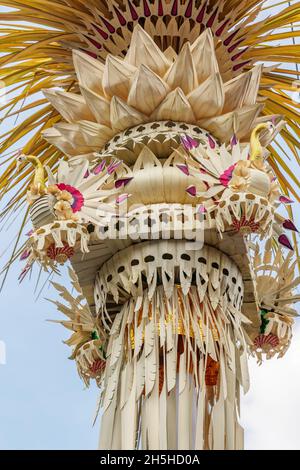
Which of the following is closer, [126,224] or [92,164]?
[126,224]

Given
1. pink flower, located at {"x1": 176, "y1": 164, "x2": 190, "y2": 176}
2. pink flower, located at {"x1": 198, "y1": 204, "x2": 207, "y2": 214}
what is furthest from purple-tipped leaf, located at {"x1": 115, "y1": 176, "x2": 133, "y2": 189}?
pink flower, located at {"x1": 198, "y1": 204, "x2": 207, "y2": 214}

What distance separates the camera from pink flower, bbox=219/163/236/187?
671 cm

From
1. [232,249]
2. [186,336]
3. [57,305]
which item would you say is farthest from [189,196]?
[57,305]

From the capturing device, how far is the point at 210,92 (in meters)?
7.35

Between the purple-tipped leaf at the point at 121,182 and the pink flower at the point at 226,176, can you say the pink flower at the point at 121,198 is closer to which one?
the purple-tipped leaf at the point at 121,182

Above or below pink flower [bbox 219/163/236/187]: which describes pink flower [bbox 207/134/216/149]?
above

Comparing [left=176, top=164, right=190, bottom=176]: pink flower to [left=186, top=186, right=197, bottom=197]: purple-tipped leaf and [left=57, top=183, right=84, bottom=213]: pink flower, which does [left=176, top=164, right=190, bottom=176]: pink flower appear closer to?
[left=186, top=186, right=197, bottom=197]: purple-tipped leaf

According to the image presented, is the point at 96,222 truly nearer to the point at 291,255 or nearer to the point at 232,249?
the point at 232,249

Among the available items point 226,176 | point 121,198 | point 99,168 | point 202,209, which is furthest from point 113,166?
point 226,176

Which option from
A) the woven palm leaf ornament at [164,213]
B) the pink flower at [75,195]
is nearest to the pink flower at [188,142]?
the woven palm leaf ornament at [164,213]

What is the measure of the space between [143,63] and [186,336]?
219 cm

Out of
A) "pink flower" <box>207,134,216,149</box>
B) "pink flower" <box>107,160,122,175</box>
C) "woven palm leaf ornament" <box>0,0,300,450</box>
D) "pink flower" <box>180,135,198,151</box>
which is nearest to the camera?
"woven palm leaf ornament" <box>0,0,300,450</box>

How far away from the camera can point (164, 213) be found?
273 inches

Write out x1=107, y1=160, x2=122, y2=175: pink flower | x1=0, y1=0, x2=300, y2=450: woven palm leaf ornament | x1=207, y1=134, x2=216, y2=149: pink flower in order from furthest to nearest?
x1=207, y1=134, x2=216, y2=149: pink flower → x1=107, y1=160, x2=122, y2=175: pink flower → x1=0, y1=0, x2=300, y2=450: woven palm leaf ornament
